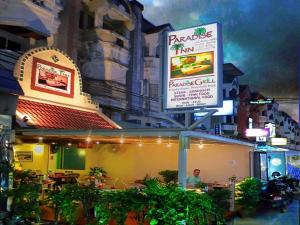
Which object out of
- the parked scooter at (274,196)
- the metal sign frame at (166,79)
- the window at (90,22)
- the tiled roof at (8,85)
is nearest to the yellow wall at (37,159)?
the tiled roof at (8,85)

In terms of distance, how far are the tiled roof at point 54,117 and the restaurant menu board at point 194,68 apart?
4785 millimetres

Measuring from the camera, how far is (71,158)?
20938mm

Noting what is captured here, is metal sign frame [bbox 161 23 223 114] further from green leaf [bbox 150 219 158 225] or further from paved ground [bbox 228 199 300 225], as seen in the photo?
green leaf [bbox 150 219 158 225]

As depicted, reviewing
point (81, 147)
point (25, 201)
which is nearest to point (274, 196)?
point (81, 147)

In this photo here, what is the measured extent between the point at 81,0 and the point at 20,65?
9.87 m

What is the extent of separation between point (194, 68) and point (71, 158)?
34.3ft

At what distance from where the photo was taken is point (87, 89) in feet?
81.5

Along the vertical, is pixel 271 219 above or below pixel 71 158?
below

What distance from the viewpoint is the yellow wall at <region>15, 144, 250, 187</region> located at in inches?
769

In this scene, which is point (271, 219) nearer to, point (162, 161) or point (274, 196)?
point (274, 196)

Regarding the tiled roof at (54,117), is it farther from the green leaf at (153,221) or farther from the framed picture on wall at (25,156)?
the green leaf at (153,221)

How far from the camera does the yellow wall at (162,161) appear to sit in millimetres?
19531

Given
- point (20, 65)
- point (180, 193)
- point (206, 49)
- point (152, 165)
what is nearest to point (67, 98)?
point (20, 65)

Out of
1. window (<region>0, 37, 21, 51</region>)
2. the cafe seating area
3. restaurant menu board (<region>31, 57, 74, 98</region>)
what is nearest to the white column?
the cafe seating area
